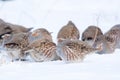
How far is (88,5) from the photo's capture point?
13820 millimetres

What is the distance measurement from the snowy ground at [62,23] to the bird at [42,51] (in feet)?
0.94

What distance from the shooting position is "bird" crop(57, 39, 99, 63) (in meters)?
6.33

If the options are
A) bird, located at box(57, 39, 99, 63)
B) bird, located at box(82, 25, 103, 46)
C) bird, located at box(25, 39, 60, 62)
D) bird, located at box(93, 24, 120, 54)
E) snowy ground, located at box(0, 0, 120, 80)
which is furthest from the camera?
bird, located at box(82, 25, 103, 46)

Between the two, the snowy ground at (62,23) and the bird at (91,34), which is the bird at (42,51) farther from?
the bird at (91,34)

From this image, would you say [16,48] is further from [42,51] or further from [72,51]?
[72,51]

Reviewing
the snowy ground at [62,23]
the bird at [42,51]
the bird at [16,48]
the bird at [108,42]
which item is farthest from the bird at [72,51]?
the bird at [108,42]

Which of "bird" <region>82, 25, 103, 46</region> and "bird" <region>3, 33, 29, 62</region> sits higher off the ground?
"bird" <region>82, 25, 103, 46</region>

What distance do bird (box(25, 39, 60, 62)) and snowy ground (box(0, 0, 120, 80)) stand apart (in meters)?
0.29

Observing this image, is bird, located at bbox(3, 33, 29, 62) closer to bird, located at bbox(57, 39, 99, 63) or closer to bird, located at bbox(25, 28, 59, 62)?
bird, located at bbox(25, 28, 59, 62)

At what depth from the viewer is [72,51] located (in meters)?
6.39

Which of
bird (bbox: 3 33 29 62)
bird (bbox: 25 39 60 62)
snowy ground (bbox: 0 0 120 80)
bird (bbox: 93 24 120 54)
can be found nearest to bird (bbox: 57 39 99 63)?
snowy ground (bbox: 0 0 120 80)

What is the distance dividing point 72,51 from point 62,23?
18.6 feet

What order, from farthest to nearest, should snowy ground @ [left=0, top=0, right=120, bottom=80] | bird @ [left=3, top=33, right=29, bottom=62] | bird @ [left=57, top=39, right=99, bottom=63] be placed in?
bird @ [left=3, top=33, right=29, bottom=62], bird @ [left=57, top=39, right=99, bottom=63], snowy ground @ [left=0, top=0, right=120, bottom=80]

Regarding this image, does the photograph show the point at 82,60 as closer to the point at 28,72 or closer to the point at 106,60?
the point at 106,60
